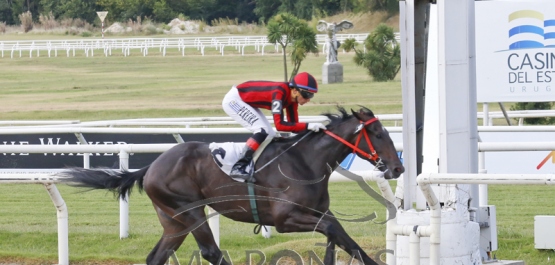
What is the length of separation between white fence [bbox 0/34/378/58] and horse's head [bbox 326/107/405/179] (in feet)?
108

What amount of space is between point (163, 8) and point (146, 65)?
17083 millimetres

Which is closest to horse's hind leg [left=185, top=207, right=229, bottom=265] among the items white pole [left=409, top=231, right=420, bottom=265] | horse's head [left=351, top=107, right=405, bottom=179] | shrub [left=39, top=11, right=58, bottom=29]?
horse's head [left=351, top=107, right=405, bottom=179]

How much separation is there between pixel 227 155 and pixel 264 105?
1.35 feet

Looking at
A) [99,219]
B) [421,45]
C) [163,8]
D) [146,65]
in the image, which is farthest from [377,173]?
[163,8]

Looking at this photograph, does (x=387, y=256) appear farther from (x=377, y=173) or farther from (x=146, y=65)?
(x=146, y=65)

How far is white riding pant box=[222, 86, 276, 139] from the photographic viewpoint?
5590 millimetres

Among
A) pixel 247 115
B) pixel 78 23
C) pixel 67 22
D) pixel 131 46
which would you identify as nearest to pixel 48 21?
pixel 67 22

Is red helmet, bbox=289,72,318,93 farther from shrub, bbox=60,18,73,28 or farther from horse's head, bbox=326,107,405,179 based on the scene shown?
shrub, bbox=60,18,73,28

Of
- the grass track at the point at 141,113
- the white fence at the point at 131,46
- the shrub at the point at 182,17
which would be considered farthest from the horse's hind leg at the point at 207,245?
the shrub at the point at 182,17

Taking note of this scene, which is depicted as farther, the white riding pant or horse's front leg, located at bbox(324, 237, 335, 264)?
the white riding pant

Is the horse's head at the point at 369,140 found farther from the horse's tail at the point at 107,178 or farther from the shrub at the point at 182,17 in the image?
the shrub at the point at 182,17

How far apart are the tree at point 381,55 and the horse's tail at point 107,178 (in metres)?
19.2

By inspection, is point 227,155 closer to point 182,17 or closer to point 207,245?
point 207,245

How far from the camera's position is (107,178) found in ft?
19.0
